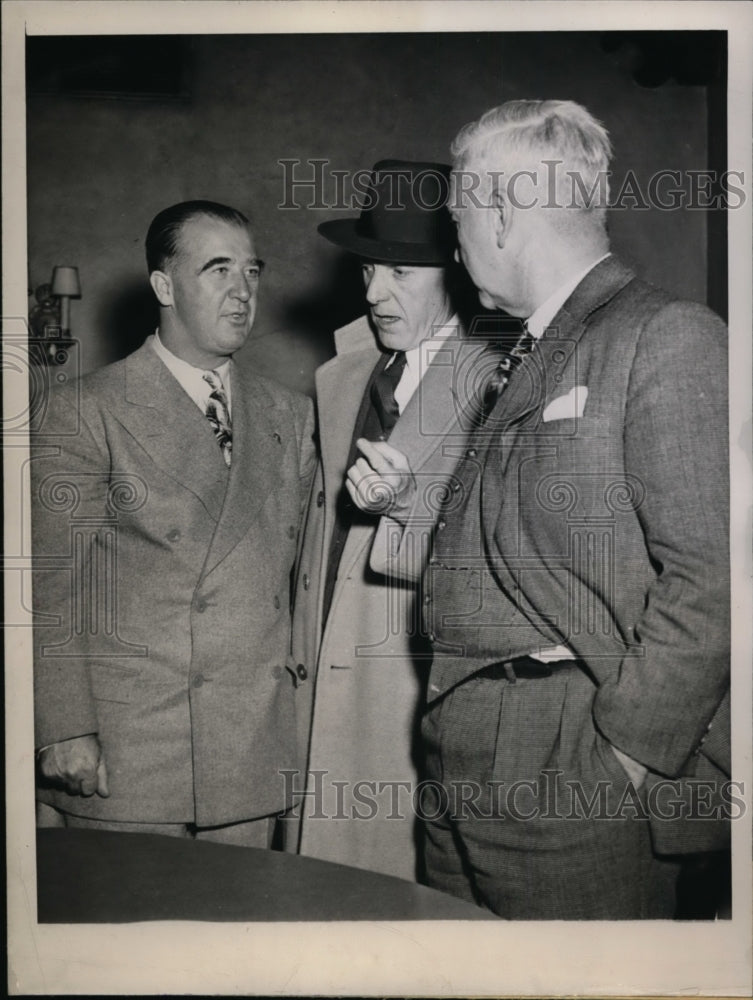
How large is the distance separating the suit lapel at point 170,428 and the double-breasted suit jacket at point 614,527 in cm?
41

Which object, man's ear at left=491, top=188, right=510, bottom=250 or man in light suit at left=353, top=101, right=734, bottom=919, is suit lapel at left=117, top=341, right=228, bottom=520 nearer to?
man in light suit at left=353, top=101, right=734, bottom=919

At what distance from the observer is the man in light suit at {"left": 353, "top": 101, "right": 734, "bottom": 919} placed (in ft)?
5.78

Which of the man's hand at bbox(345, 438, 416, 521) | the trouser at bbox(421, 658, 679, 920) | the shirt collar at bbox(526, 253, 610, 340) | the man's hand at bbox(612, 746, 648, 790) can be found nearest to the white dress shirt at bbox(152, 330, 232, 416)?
the man's hand at bbox(345, 438, 416, 521)

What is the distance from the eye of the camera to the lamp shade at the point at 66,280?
1.90 metres

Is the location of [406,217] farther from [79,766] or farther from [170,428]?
[79,766]

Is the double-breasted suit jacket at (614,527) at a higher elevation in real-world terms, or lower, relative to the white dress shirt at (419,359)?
lower

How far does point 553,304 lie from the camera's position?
181cm

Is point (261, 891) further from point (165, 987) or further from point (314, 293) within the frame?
point (314, 293)

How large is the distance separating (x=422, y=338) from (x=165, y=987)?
3.97 feet

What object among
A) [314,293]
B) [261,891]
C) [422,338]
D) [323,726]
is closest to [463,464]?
[422,338]

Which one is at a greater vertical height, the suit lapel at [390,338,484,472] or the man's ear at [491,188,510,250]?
the man's ear at [491,188,510,250]

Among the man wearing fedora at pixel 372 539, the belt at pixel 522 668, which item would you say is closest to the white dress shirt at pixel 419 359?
the man wearing fedora at pixel 372 539

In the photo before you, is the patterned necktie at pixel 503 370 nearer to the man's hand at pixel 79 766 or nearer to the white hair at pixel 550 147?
the white hair at pixel 550 147

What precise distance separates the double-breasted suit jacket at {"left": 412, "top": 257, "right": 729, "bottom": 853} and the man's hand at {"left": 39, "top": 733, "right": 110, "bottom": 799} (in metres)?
0.59
